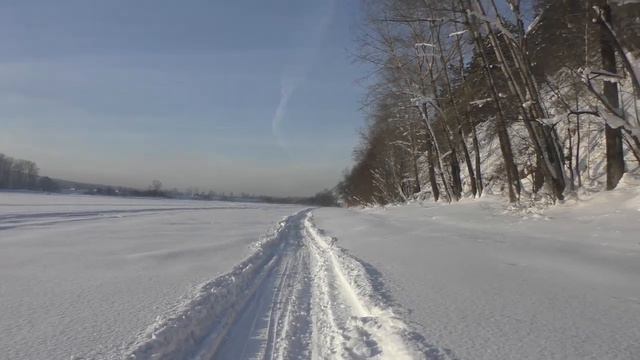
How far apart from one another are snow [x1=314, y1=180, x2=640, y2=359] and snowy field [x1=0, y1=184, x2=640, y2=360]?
2 centimetres

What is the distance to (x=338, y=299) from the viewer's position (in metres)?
6.59

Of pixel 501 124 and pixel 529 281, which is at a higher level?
pixel 501 124

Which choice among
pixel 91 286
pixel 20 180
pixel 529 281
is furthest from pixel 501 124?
pixel 20 180

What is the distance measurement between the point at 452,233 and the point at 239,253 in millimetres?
5881

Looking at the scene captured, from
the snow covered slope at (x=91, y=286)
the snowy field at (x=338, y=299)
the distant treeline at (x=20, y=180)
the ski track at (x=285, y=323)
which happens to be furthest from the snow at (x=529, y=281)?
the distant treeline at (x=20, y=180)

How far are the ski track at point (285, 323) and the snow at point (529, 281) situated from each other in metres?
0.37

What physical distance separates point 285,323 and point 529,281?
3351mm

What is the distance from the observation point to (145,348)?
4.45 m

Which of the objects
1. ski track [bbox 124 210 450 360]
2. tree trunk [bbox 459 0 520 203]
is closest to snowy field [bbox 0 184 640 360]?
ski track [bbox 124 210 450 360]

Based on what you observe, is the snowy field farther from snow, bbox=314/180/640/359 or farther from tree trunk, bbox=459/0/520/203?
tree trunk, bbox=459/0/520/203

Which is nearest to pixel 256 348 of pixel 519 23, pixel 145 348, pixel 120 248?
pixel 145 348

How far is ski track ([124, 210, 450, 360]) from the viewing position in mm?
4500

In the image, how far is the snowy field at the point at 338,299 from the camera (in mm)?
4465

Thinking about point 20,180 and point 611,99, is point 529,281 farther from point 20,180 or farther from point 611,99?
point 20,180
